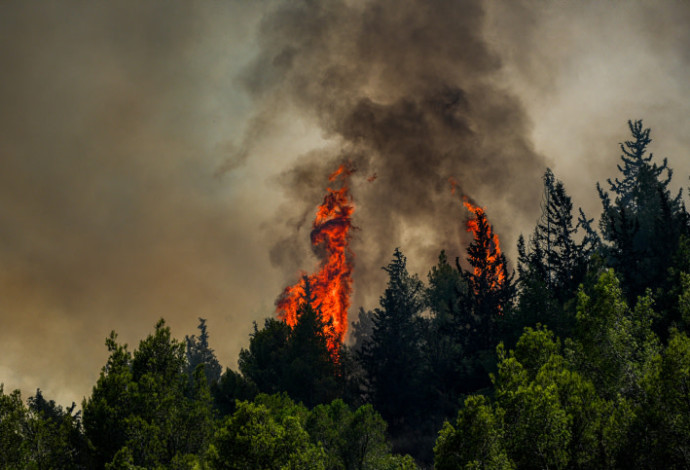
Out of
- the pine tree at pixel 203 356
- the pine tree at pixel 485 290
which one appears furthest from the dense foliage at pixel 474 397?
the pine tree at pixel 203 356

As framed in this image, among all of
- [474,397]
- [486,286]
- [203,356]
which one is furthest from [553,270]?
[203,356]

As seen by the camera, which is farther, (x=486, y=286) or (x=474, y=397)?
(x=486, y=286)

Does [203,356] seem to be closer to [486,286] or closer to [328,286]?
[328,286]

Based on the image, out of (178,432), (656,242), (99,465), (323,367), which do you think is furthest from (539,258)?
(99,465)

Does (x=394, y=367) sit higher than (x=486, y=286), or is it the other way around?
(x=486, y=286)

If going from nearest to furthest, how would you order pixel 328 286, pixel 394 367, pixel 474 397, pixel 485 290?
1. pixel 474 397
2. pixel 485 290
3. pixel 394 367
4. pixel 328 286

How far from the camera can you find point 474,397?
1617cm

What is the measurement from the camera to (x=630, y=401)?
54.9 ft

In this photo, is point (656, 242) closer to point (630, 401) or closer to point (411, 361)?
point (411, 361)

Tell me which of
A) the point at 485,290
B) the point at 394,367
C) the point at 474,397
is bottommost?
the point at 474,397

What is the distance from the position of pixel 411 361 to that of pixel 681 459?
1396 inches

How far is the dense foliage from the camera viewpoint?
15.0 metres

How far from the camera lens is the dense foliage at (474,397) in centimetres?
1502

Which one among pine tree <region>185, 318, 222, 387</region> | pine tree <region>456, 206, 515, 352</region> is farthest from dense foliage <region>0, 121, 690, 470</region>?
pine tree <region>185, 318, 222, 387</region>
